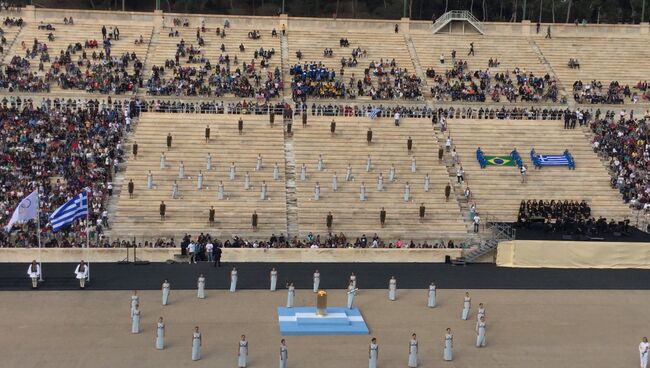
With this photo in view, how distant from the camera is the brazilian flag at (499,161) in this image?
163ft

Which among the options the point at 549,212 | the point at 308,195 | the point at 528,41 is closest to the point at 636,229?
the point at 549,212

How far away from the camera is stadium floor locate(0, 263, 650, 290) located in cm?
3453

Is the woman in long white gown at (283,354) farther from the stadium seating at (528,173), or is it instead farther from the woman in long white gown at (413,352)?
the stadium seating at (528,173)

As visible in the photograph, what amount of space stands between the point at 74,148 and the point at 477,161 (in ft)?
65.8

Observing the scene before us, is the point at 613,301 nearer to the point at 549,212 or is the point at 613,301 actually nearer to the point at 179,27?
the point at 549,212

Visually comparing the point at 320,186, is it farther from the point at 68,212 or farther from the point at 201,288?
the point at 68,212

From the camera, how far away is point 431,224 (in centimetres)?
4412

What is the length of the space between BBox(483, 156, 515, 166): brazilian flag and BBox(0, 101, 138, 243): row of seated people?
1843 centimetres

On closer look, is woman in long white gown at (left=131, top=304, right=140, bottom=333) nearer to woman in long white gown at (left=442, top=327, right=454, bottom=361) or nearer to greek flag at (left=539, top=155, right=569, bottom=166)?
woman in long white gown at (left=442, top=327, right=454, bottom=361)

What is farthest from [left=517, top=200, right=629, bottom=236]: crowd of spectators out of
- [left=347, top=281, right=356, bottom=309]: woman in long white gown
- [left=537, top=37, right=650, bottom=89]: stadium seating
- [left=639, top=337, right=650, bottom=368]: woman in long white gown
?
[left=537, top=37, right=650, bottom=89]: stadium seating

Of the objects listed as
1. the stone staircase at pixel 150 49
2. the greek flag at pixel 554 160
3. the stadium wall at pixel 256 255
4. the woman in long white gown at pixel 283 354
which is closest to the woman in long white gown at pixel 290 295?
the woman in long white gown at pixel 283 354

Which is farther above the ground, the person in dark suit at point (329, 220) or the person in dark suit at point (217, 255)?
the person in dark suit at point (329, 220)

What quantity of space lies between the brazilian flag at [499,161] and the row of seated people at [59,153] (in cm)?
1843

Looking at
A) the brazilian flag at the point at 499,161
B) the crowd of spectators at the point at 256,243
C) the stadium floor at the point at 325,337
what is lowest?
the stadium floor at the point at 325,337
